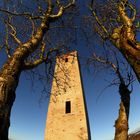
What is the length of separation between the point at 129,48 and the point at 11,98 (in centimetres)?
288

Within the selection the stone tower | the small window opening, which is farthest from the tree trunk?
the small window opening

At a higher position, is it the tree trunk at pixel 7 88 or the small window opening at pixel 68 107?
the small window opening at pixel 68 107

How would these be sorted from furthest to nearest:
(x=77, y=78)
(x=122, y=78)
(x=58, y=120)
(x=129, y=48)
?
1. (x=77, y=78)
2. (x=58, y=120)
3. (x=122, y=78)
4. (x=129, y=48)

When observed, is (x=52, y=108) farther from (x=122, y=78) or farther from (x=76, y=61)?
(x=122, y=78)

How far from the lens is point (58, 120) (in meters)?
19.2

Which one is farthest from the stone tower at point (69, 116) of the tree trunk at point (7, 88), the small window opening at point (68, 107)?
the tree trunk at point (7, 88)

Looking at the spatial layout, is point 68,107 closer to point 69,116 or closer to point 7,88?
point 69,116

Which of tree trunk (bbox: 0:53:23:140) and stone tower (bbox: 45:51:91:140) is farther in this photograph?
stone tower (bbox: 45:51:91:140)

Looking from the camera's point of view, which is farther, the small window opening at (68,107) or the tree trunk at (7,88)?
the small window opening at (68,107)

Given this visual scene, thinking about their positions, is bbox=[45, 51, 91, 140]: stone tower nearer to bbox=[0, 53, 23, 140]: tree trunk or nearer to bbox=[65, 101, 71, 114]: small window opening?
bbox=[65, 101, 71, 114]: small window opening

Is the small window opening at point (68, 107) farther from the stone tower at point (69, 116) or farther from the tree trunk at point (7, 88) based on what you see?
the tree trunk at point (7, 88)

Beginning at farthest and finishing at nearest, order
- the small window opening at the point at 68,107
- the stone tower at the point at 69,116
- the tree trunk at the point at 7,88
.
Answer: the small window opening at the point at 68,107 → the stone tower at the point at 69,116 → the tree trunk at the point at 7,88

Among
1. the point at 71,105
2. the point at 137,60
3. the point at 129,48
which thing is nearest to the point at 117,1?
the point at 129,48

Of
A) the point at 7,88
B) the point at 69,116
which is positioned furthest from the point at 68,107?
the point at 7,88
